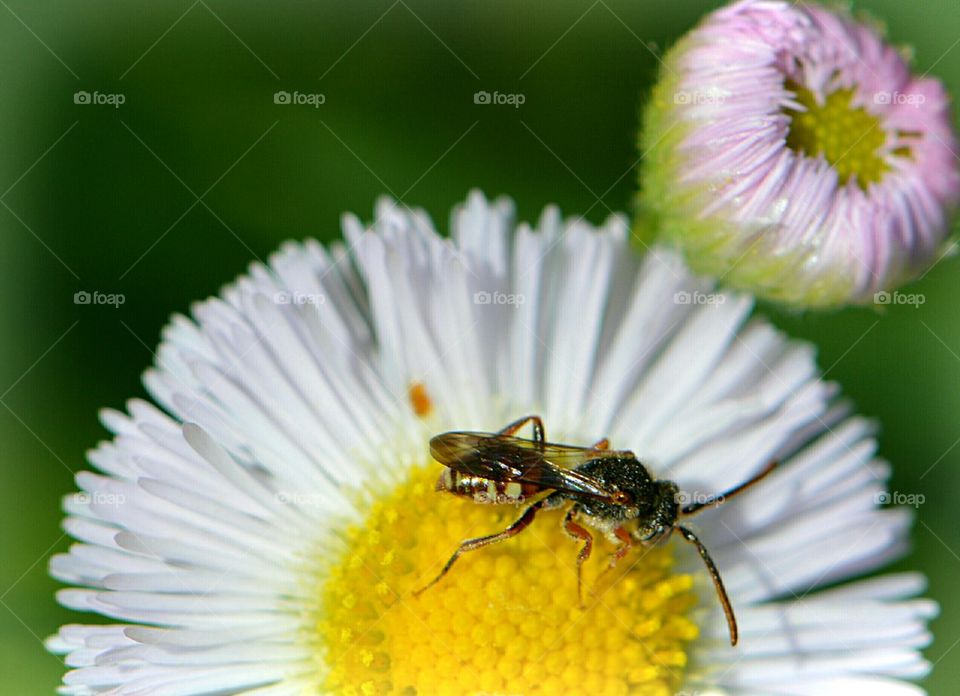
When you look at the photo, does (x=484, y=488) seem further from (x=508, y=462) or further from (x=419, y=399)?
(x=419, y=399)

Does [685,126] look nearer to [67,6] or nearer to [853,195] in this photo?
[853,195]

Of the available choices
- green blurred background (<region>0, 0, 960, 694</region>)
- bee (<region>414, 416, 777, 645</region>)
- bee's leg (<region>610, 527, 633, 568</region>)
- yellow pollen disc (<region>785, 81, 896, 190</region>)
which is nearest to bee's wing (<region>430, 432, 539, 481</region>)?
bee (<region>414, 416, 777, 645</region>)

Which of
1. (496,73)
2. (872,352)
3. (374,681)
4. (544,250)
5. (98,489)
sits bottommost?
(374,681)

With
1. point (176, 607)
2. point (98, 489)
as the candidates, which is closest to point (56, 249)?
point (98, 489)

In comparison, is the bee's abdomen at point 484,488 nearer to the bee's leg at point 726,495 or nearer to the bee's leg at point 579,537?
the bee's leg at point 579,537

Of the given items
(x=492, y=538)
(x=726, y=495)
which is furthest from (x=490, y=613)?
(x=726, y=495)

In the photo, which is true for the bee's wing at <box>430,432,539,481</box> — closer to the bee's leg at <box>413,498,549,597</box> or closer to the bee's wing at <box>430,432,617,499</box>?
the bee's wing at <box>430,432,617,499</box>
